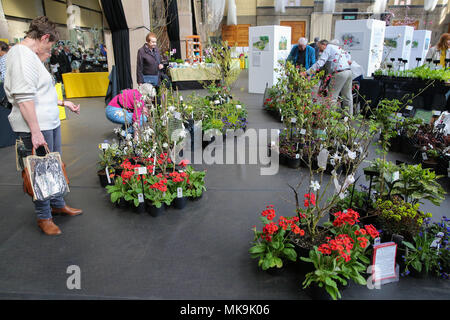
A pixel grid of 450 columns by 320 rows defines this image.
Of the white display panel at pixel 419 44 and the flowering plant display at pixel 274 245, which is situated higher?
the white display panel at pixel 419 44

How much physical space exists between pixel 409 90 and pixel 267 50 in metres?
4.02

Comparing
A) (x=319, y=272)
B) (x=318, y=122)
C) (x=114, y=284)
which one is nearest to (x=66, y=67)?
(x=318, y=122)

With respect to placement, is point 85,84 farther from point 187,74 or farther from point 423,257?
point 423,257

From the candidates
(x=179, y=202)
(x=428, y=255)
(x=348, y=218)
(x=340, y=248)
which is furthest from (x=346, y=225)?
(x=179, y=202)

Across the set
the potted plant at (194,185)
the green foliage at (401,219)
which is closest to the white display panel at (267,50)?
the potted plant at (194,185)

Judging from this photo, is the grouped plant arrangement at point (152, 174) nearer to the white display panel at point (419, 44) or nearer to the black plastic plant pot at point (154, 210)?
the black plastic plant pot at point (154, 210)

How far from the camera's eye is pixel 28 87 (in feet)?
6.94

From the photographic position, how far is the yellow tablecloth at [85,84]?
8.96 metres

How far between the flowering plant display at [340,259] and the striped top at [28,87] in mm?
1968

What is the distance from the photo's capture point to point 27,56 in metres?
2.13

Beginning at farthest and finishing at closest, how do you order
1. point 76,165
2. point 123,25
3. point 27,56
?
point 123,25 < point 76,165 < point 27,56

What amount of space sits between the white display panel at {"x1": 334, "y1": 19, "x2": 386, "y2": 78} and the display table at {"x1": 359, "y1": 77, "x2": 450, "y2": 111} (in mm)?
2048
